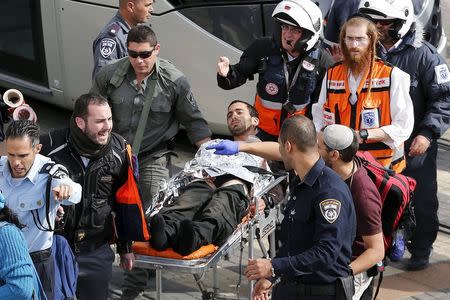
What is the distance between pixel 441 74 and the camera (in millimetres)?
7574

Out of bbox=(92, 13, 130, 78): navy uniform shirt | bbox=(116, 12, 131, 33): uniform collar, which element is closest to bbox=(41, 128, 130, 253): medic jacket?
bbox=(92, 13, 130, 78): navy uniform shirt

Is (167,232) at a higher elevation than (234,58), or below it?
below

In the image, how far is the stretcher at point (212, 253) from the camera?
6.34m

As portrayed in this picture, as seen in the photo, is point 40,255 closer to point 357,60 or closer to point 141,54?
point 141,54

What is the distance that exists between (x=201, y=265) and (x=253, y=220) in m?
0.62

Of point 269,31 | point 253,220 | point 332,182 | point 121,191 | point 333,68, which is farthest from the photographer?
point 269,31

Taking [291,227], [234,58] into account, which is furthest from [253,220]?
[234,58]

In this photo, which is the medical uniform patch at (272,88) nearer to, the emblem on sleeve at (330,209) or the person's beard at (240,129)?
the person's beard at (240,129)

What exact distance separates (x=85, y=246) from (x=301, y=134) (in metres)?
1.56

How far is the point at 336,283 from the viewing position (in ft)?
18.4

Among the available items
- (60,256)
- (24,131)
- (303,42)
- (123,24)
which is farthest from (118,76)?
(60,256)

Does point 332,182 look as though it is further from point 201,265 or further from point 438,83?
point 438,83

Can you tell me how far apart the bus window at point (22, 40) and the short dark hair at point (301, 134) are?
6.37 metres

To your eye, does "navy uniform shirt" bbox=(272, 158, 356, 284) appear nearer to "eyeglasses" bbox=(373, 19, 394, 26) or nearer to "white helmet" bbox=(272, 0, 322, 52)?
"white helmet" bbox=(272, 0, 322, 52)
